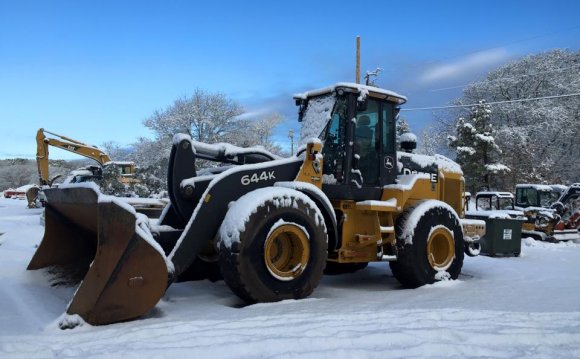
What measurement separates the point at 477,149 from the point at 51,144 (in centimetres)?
2405

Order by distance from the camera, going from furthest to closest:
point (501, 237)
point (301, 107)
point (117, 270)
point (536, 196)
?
point (536, 196), point (501, 237), point (301, 107), point (117, 270)

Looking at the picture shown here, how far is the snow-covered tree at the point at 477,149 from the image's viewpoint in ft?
105

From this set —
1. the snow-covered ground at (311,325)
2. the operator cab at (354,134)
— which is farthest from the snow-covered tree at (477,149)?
the snow-covered ground at (311,325)

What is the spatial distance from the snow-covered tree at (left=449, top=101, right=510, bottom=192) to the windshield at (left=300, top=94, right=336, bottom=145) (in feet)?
87.1

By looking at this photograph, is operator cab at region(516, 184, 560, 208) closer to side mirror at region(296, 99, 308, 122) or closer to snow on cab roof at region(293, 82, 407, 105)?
snow on cab roof at region(293, 82, 407, 105)

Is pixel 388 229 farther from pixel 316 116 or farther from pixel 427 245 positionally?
pixel 316 116

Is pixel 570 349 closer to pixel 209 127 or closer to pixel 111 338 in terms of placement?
pixel 111 338

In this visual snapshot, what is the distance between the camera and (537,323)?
459 cm

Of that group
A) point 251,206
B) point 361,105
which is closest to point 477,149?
point 361,105

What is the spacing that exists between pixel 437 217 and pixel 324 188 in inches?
74.3

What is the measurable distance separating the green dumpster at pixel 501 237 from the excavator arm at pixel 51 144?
17462 millimetres

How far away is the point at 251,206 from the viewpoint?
5434 millimetres

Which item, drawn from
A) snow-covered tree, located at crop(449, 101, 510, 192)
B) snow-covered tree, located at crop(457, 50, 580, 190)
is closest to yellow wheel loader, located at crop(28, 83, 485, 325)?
snow-covered tree, located at crop(449, 101, 510, 192)

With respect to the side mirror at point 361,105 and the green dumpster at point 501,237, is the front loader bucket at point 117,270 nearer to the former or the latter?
the side mirror at point 361,105
